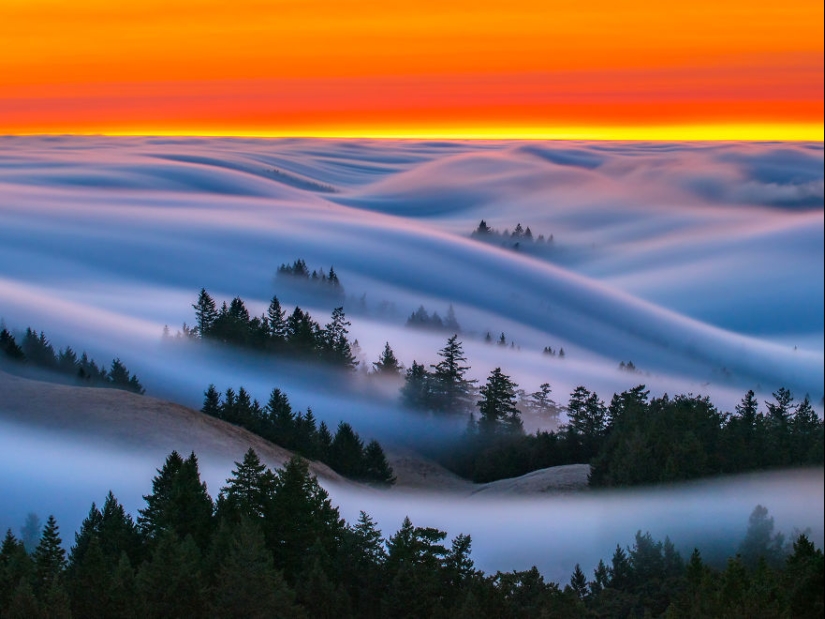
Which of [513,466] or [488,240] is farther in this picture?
[488,240]

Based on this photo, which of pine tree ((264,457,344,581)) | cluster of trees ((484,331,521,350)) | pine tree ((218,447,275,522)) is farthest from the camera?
cluster of trees ((484,331,521,350))

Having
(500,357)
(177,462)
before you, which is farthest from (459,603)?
(500,357)

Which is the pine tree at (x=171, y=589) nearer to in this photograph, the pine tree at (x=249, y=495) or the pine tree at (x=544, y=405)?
the pine tree at (x=249, y=495)

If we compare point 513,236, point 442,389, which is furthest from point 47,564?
point 513,236

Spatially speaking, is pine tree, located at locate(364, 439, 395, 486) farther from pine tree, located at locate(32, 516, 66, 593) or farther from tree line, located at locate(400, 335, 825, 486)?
pine tree, located at locate(32, 516, 66, 593)

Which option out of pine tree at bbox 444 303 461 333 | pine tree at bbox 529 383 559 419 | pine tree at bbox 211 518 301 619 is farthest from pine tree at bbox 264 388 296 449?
pine tree at bbox 444 303 461 333

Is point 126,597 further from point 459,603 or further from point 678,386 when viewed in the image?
point 678,386
